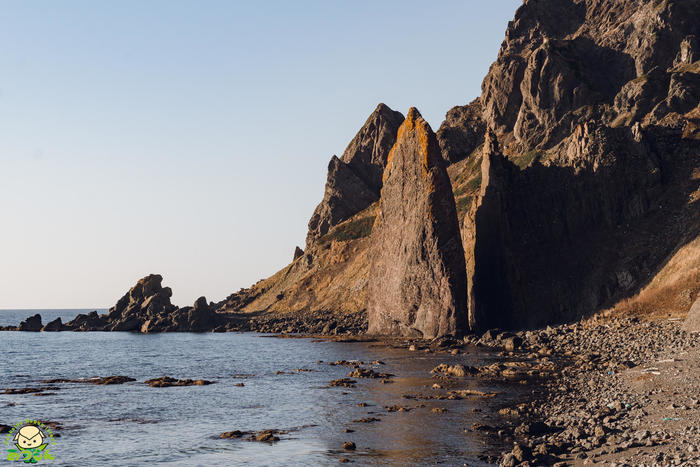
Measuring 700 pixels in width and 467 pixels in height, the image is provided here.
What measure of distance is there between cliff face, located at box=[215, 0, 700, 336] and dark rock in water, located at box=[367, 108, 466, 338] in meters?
0.31

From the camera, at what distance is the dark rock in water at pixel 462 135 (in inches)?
6137

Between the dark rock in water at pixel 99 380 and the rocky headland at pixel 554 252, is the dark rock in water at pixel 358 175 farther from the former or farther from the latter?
the dark rock in water at pixel 99 380

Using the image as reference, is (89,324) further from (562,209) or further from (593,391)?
(593,391)

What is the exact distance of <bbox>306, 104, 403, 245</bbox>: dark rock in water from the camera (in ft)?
560

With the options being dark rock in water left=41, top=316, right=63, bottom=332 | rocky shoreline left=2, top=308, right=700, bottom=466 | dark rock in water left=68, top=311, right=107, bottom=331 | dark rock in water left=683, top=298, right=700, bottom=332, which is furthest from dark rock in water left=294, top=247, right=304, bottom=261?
dark rock in water left=683, top=298, right=700, bottom=332

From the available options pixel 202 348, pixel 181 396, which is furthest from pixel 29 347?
pixel 181 396

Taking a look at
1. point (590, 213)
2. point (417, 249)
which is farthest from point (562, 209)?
point (417, 249)

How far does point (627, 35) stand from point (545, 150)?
3818 cm

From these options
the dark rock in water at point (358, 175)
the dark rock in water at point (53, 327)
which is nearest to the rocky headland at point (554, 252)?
the dark rock in water at point (53, 327)

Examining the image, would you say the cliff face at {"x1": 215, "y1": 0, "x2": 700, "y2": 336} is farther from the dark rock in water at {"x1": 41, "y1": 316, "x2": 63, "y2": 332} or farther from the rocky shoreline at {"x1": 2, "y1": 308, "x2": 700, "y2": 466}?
the dark rock in water at {"x1": 41, "y1": 316, "x2": 63, "y2": 332}

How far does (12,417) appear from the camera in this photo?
39312 millimetres

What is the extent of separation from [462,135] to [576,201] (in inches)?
3063

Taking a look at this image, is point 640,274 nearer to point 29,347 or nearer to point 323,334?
point 323,334

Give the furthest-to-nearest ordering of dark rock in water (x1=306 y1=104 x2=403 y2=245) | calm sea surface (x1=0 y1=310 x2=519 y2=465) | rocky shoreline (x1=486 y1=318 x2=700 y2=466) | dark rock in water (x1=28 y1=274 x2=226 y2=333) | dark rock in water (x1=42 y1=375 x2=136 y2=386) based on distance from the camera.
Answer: dark rock in water (x1=306 y1=104 x2=403 y2=245) → dark rock in water (x1=28 y1=274 x2=226 y2=333) → dark rock in water (x1=42 y1=375 x2=136 y2=386) → calm sea surface (x1=0 y1=310 x2=519 y2=465) → rocky shoreline (x1=486 y1=318 x2=700 y2=466)
